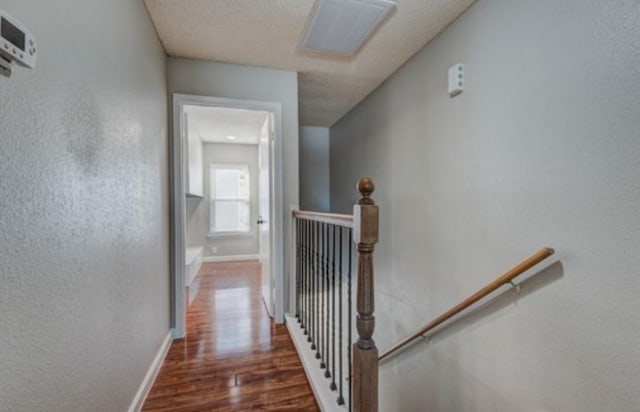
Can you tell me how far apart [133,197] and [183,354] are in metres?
1.29

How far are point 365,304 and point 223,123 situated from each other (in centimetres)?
393

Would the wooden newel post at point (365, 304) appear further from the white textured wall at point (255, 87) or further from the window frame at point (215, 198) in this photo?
the window frame at point (215, 198)

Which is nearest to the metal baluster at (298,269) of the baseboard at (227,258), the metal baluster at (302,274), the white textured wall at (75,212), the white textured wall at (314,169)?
the metal baluster at (302,274)

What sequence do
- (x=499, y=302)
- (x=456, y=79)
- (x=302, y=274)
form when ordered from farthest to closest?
(x=302, y=274)
(x=456, y=79)
(x=499, y=302)

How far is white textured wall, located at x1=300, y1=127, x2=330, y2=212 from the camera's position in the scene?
15.5 feet

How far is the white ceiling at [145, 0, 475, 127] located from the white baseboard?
223 cm

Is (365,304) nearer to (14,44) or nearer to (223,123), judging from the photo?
(14,44)

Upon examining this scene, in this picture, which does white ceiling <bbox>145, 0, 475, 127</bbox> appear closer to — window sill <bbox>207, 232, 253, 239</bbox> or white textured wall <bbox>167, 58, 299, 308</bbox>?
white textured wall <bbox>167, 58, 299, 308</bbox>

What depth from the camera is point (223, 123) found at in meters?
4.38

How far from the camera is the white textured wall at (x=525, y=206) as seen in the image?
1.14 meters

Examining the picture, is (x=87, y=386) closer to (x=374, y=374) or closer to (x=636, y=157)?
(x=374, y=374)

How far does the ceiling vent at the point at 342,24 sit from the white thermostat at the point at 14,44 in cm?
148

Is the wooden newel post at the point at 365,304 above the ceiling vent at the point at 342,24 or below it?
below

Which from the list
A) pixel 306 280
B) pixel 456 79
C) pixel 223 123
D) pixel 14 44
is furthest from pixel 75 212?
pixel 223 123
